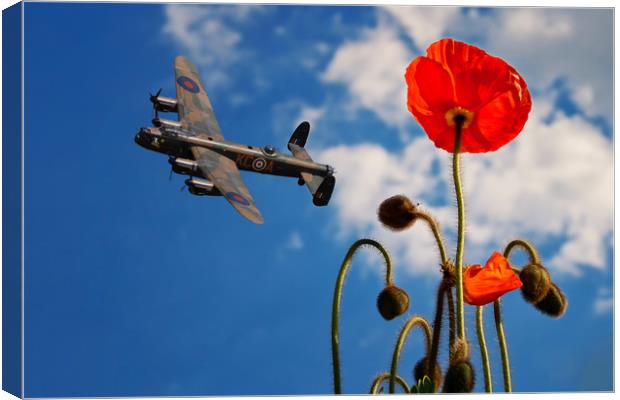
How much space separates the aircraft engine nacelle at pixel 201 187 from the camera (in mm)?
6500

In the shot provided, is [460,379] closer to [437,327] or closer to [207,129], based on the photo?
[437,327]

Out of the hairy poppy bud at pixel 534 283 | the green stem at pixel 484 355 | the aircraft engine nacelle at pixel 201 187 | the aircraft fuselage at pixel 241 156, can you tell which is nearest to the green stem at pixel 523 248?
the hairy poppy bud at pixel 534 283

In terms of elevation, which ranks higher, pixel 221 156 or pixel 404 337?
pixel 221 156

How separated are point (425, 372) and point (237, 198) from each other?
2.15 m

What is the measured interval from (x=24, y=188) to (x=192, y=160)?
2.92 metres

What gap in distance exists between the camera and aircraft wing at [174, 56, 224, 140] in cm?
641

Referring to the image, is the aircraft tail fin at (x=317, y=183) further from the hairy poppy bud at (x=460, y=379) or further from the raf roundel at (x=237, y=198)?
the hairy poppy bud at (x=460, y=379)

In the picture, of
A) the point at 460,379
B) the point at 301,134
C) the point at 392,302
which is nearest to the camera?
the point at 460,379

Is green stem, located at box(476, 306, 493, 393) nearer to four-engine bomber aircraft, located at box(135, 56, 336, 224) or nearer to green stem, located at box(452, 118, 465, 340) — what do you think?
green stem, located at box(452, 118, 465, 340)

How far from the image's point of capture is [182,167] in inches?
292

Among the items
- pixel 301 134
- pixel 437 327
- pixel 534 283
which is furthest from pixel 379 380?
pixel 301 134

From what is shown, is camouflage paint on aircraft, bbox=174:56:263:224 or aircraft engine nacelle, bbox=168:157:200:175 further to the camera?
aircraft engine nacelle, bbox=168:157:200:175

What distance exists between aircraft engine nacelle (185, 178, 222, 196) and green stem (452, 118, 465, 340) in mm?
2324

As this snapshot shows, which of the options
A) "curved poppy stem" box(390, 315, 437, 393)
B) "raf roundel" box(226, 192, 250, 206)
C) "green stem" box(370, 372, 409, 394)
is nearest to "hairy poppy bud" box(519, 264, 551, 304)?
"curved poppy stem" box(390, 315, 437, 393)
